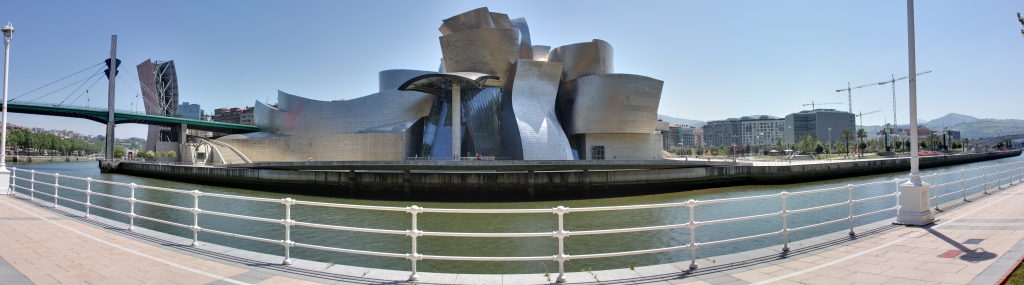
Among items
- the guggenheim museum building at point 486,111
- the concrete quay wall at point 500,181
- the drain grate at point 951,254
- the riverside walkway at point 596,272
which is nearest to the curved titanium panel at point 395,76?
the guggenheim museum building at point 486,111

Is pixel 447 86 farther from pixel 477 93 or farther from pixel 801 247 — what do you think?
pixel 801 247

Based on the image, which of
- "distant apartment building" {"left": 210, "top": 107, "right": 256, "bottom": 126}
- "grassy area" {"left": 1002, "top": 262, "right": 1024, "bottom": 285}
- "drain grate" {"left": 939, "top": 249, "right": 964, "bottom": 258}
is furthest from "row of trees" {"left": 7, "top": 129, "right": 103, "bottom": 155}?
"grassy area" {"left": 1002, "top": 262, "right": 1024, "bottom": 285}

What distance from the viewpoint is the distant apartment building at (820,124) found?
163750 mm

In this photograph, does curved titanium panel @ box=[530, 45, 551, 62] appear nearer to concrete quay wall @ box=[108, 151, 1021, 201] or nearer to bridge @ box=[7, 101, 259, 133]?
concrete quay wall @ box=[108, 151, 1021, 201]

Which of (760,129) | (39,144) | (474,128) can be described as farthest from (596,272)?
(760,129)

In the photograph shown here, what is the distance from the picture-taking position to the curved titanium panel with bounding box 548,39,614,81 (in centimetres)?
5169

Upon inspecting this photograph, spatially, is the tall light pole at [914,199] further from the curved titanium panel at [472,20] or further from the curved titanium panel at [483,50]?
the curved titanium panel at [472,20]

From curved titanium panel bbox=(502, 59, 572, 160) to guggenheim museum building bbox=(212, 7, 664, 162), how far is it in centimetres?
10

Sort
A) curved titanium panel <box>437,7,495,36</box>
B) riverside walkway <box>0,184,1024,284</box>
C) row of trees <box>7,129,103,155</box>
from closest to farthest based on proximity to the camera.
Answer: riverside walkway <box>0,184,1024,284</box>, curved titanium panel <box>437,7,495,36</box>, row of trees <box>7,129,103,155</box>

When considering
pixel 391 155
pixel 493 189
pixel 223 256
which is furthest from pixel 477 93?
pixel 223 256

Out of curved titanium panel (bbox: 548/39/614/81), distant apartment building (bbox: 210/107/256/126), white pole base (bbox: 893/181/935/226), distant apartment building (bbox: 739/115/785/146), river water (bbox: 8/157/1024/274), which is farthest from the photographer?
distant apartment building (bbox: 739/115/785/146)

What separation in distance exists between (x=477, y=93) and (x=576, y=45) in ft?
45.8

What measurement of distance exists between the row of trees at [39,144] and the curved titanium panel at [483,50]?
111014mm

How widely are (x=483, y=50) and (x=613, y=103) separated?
14440mm
